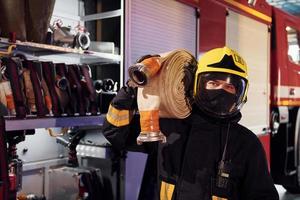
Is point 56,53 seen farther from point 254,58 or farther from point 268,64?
point 268,64

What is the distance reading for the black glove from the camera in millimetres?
2135

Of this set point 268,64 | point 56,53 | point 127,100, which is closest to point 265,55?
point 268,64

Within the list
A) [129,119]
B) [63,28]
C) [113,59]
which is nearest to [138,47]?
[113,59]

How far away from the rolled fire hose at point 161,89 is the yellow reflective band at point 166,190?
312mm

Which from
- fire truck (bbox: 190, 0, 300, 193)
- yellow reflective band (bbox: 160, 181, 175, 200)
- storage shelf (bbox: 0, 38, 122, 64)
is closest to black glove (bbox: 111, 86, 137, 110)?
yellow reflective band (bbox: 160, 181, 175, 200)

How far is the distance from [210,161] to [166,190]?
290 millimetres

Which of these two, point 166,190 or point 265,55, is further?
point 265,55

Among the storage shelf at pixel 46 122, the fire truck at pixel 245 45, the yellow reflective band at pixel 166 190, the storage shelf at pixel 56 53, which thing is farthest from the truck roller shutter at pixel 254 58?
the yellow reflective band at pixel 166 190

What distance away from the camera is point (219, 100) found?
2.00 m

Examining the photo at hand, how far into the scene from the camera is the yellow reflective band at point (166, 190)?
2.07 meters

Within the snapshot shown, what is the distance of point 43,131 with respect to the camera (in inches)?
132

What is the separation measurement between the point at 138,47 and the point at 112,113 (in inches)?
42.4

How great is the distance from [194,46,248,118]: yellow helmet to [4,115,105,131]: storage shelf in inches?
38.7

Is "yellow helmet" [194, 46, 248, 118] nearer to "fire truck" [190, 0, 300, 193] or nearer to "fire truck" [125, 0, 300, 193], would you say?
"fire truck" [125, 0, 300, 193]
